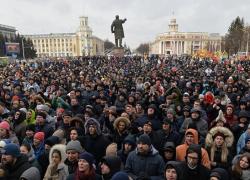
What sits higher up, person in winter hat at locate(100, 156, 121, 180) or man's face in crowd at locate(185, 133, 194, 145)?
man's face in crowd at locate(185, 133, 194, 145)

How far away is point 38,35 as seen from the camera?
5753 inches

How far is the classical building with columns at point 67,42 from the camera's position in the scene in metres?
138

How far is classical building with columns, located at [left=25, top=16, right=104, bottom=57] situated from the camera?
138 m

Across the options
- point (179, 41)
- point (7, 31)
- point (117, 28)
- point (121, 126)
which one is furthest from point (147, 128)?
point (179, 41)

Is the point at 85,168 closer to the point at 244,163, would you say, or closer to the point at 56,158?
the point at 56,158

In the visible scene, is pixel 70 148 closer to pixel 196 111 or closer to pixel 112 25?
pixel 196 111

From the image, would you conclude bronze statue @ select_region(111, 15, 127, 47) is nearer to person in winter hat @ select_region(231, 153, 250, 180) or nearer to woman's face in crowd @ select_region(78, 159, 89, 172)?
person in winter hat @ select_region(231, 153, 250, 180)

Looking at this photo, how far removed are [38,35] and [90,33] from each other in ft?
78.1

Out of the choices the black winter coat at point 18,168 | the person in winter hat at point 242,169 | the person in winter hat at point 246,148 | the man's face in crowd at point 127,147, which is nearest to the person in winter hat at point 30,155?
the black winter coat at point 18,168

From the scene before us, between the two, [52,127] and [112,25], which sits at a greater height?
[112,25]

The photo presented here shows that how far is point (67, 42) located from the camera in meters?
143

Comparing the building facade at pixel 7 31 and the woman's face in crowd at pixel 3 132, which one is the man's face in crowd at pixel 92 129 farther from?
the building facade at pixel 7 31

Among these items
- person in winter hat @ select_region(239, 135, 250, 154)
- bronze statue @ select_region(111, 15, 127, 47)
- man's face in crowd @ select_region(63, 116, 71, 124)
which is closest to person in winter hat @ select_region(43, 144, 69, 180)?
man's face in crowd @ select_region(63, 116, 71, 124)

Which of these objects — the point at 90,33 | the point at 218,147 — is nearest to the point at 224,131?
the point at 218,147
